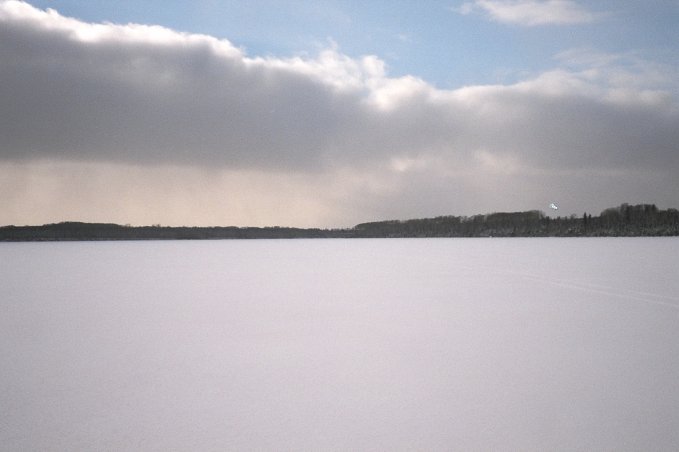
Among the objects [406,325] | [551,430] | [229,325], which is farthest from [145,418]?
[406,325]

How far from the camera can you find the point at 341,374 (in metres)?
4.62

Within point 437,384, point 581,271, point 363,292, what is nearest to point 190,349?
point 437,384

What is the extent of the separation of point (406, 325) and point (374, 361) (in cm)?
208

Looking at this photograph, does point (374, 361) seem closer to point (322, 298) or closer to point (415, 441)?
point (415, 441)

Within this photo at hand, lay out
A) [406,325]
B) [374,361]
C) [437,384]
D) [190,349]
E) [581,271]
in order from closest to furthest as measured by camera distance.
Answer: [437,384] → [374,361] → [190,349] → [406,325] → [581,271]

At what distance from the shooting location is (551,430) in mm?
3297

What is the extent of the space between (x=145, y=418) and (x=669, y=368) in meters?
4.23

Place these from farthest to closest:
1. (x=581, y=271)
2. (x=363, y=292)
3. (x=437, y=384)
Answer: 1. (x=581, y=271)
2. (x=363, y=292)
3. (x=437, y=384)

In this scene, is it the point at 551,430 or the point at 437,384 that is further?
the point at 437,384

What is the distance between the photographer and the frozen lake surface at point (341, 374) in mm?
3254

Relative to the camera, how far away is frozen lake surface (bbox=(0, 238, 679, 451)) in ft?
10.7

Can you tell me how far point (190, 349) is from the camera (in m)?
5.66

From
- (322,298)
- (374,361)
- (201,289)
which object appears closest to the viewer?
(374,361)

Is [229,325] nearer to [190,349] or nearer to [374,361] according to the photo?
[190,349]
